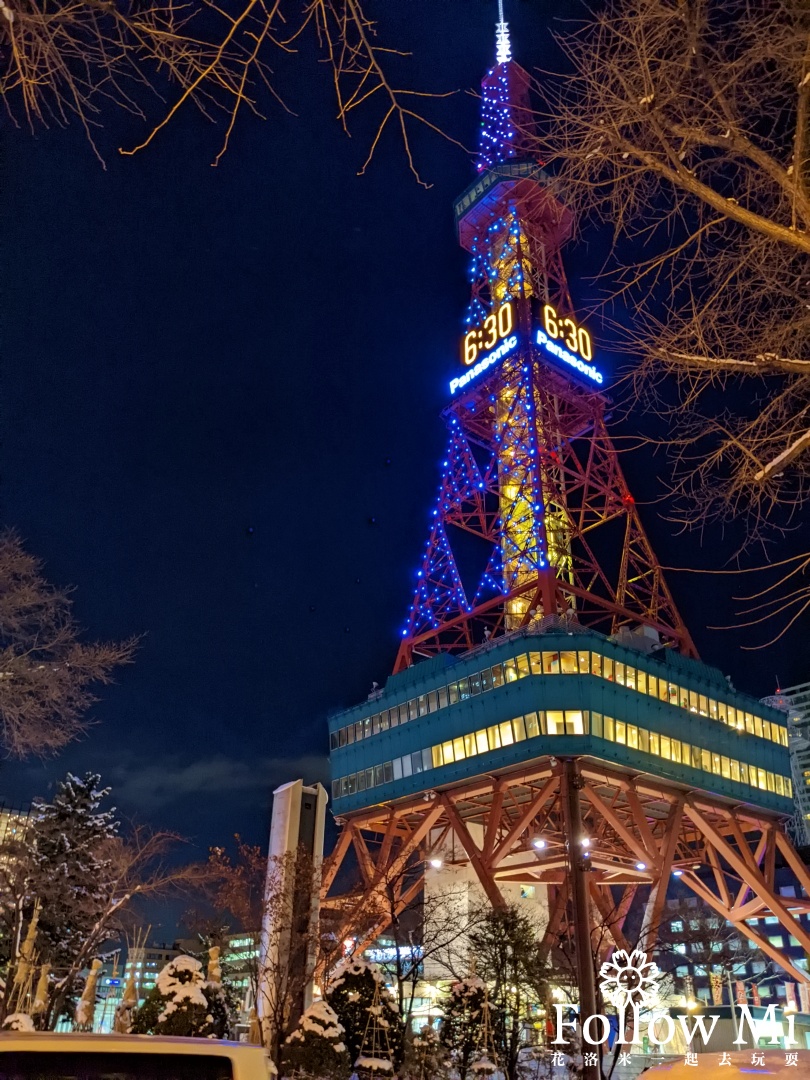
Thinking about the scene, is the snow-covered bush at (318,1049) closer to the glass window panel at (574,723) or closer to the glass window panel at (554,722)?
the glass window panel at (554,722)

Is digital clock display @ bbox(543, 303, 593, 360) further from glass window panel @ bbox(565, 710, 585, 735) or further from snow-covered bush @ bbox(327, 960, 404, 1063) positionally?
snow-covered bush @ bbox(327, 960, 404, 1063)

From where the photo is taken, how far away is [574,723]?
149 ft

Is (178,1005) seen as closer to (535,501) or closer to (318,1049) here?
(318,1049)

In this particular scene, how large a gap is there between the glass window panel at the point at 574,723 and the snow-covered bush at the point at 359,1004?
86.1 ft

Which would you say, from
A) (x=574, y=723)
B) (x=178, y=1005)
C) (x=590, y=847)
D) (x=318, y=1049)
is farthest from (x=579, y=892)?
(x=318, y=1049)

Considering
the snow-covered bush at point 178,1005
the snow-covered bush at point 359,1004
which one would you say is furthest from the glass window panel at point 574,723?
the snow-covered bush at point 178,1005

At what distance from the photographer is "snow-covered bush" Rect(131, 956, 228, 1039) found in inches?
720

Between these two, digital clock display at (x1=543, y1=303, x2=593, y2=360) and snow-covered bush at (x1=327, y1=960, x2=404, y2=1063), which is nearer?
snow-covered bush at (x1=327, y1=960, x2=404, y2=1063)

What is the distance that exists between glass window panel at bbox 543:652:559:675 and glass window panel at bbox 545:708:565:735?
6.71 feet

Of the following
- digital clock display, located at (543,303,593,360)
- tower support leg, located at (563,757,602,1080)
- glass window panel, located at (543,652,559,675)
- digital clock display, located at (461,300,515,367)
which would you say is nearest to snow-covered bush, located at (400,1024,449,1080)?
tower support leg, located at (563,757,602,1080)

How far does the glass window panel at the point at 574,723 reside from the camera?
148ft

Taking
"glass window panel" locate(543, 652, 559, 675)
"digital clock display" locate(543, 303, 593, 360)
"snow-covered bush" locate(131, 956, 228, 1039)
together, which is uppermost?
"digital clock display" locate(543, 303, 593, 360)

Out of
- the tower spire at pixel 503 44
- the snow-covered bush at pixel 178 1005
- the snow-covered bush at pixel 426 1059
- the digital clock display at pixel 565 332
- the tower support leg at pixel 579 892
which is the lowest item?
the snow-covered bush at pixel 426 1059

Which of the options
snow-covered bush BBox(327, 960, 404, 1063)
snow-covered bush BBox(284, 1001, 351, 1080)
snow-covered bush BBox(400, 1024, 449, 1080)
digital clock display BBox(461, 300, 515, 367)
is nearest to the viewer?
snow-covered bush BBox(284, 1001, 351, 1080)
